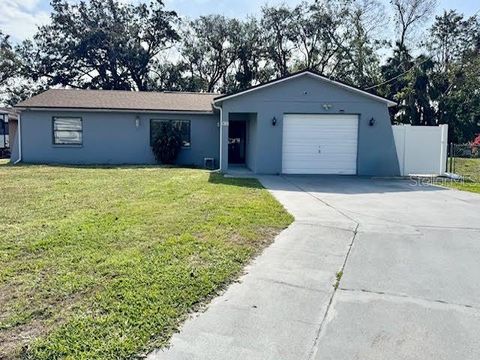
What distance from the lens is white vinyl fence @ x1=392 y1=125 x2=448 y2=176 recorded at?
15828 mm

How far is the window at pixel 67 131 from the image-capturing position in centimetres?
1842

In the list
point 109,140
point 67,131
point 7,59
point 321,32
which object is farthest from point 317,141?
point 7,59

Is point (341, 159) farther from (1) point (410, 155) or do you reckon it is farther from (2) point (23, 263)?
(2) point (23, 263)

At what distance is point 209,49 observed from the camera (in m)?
34.6

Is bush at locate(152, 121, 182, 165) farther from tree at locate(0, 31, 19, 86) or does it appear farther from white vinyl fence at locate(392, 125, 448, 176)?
tree at locate(0, 31, 19, 86)

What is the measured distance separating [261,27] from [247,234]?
31444 mm

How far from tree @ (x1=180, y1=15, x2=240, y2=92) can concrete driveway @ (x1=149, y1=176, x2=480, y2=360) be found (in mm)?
29804

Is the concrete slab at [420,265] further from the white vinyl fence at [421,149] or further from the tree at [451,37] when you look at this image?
the tree at [451,37]

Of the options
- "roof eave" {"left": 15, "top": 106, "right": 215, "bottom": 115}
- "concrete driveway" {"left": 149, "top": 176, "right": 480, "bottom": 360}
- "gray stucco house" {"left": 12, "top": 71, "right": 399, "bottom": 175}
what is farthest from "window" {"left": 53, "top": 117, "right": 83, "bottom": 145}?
"concrete driveway" {"left": 149, "top": 176, "right": 480, "bottom": 360}

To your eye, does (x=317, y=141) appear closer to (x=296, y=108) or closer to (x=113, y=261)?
(x=296, y=108)

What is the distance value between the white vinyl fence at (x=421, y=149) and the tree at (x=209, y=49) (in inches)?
859

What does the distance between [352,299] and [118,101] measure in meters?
17.9

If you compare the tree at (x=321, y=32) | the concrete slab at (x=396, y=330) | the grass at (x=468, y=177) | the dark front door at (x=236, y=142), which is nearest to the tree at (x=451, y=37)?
the tree at (x=321, y=32)

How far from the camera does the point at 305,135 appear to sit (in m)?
Answer: 15.4
